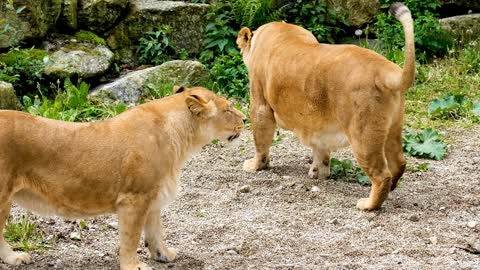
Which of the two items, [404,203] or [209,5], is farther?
[209,5]

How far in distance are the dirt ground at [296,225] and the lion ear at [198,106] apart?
461 millimetres

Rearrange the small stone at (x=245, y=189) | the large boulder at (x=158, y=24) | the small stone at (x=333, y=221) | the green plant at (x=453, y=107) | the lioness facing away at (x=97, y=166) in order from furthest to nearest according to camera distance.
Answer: the large boulder at (x=158, y=24), the green plant at (x=453, y=107), the small stone at (x=245, y=189), the small stone at (x=333, y=221), the lioness facing away at (x=97, y=166)

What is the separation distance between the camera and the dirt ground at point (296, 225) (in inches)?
230

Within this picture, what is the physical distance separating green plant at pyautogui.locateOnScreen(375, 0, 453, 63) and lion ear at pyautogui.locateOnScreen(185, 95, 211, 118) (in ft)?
19.2

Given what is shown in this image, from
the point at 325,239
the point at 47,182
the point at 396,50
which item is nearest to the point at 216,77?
the point at 396,50

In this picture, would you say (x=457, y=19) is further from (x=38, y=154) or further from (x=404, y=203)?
(x=38, y=154)

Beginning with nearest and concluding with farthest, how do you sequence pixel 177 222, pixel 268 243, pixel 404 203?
pixel 268 243, pixel 177 222, pixel 404 203

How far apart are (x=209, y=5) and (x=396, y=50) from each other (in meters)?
2.49

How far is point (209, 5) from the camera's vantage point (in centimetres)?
1132

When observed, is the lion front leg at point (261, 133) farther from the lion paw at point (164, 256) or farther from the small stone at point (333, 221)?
the lion paw at point (164, 256)

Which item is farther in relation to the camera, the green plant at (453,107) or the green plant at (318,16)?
the green plant at (318,16)

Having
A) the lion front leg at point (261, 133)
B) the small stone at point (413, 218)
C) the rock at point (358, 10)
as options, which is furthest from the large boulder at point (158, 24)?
the small stone at point (413, 218)

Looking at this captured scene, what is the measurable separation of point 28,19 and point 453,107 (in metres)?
4.93

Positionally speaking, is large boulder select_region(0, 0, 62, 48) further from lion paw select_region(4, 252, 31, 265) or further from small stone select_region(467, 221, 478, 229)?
small stone select_region(467, 221, 478, 229)
